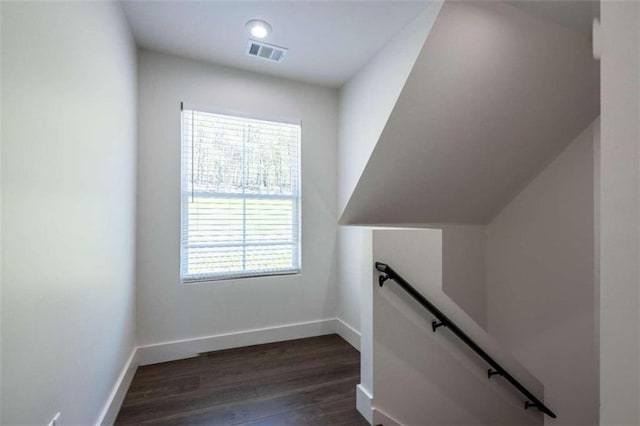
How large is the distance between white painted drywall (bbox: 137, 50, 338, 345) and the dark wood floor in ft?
0.98

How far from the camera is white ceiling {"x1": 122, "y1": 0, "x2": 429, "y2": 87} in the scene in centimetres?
191

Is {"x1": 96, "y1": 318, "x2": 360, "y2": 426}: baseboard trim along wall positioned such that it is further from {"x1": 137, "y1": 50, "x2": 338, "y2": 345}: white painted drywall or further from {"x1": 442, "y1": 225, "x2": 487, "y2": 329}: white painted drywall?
{"x1": 442, "y1": 225, "x2": 487, "y2": 329}: white painted drywall

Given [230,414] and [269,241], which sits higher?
[269,241]

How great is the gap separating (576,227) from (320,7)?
288cm

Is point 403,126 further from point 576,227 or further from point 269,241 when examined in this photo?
point 576,227

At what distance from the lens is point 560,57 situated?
2.02m

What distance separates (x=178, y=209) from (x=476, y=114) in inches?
101

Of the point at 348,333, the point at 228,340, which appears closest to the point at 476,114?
the point at 348,333

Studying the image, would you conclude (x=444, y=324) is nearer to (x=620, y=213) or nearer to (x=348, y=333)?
(x=348, y=333)

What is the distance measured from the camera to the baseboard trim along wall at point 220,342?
2142 mm

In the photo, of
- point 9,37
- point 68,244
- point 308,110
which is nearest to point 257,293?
point 68,244

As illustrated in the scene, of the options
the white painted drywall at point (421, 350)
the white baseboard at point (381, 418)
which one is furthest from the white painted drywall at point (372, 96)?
the white baseboard at point (381, 418)

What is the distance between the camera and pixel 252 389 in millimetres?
2098

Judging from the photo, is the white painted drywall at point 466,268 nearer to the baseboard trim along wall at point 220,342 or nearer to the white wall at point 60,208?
the baseboard trim along wall at point 220,342
